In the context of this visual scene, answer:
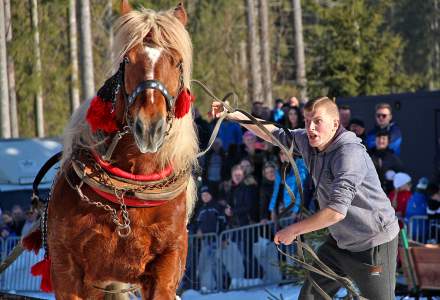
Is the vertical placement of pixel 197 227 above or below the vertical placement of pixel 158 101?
below

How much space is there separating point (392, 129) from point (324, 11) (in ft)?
28.5

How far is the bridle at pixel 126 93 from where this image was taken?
469 centimetres

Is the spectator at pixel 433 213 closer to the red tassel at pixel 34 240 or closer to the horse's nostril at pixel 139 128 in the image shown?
the red tassel at pixel 34 240

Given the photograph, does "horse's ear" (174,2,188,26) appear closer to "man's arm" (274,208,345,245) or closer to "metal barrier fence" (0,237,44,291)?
"man's arm" (274,208,345,245)

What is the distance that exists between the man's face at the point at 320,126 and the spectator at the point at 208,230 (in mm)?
5508

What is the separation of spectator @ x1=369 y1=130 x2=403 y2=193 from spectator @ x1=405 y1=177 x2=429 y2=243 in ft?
1.30

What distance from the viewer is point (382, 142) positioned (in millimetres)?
10250

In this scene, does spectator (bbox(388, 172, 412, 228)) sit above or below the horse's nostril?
below

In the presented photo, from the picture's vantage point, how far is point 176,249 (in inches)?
207

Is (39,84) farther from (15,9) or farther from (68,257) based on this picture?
(68,257)

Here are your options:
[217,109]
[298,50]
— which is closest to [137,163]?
[217,109]

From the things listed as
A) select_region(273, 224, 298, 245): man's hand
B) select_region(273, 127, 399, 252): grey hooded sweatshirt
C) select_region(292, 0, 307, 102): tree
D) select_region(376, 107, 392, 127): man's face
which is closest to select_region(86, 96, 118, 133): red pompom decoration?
select_region(273, 224, 298, 245): man's hand

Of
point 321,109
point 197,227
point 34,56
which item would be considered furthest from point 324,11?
point 321,109

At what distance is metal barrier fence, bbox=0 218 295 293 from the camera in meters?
10.4
